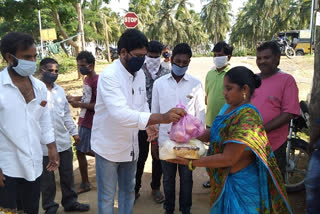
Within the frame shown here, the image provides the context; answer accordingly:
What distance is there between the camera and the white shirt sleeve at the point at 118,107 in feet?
6.93

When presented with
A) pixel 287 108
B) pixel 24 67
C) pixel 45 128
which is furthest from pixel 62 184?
pixel 287 108

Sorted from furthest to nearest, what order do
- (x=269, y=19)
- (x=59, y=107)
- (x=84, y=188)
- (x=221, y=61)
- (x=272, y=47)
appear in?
(x=269, y=19) → (x=84, y=188) → (x=221, y=61) → (x=59, y=107) → (x=272, y=47)

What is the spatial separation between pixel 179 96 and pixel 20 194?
6.09 ft

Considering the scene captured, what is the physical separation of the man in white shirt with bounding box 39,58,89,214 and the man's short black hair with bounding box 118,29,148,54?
136cm

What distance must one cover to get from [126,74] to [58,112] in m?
1.38

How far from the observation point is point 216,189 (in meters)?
2.12

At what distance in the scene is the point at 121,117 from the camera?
2133 mm

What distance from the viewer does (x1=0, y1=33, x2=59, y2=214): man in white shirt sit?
2117mm

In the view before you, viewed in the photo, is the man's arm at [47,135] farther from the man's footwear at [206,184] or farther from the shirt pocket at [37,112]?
the man's footwear at [206,184]

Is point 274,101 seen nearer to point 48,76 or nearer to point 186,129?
point 186,129

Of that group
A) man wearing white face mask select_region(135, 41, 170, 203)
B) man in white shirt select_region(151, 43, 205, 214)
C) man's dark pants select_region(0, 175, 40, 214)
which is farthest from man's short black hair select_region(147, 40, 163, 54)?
man's dark pants select_region(0, 175, 40, 214)

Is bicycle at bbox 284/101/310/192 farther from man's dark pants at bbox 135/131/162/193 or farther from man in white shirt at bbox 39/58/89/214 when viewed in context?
man in white shirt at bbox 39/58/89/214

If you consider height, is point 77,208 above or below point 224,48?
below

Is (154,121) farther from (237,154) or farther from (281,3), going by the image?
(281,3)
